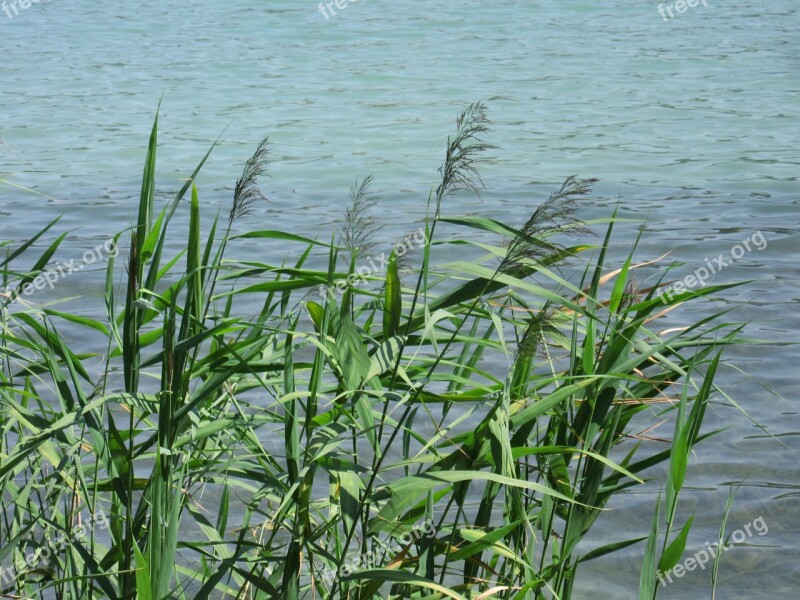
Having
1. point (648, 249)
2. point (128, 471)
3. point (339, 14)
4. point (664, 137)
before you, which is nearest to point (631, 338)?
point (128, 471)

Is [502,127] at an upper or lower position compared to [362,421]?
lower

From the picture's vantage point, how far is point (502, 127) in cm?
963

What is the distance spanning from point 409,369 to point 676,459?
1.97ft

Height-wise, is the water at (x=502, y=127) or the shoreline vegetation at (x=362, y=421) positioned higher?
the shoreline vegetation at (x=362, y=421)

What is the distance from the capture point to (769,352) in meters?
4.75

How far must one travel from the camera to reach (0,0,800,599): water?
416 cm

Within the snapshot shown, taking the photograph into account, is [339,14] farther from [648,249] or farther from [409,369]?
[409,369]

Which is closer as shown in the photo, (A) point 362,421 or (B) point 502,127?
(A) point 362,421

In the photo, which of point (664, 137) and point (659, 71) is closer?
point (664, 137)

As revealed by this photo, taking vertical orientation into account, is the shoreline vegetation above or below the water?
above

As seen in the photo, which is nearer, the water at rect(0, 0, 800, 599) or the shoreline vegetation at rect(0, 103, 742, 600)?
the shoreline vegetation at rect(0, 103, 742, 600)

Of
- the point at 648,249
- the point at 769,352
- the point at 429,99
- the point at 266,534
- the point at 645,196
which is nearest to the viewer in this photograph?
the point at 266,534

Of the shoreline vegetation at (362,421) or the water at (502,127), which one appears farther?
the water at (502,127)

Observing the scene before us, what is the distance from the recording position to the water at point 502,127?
13.6 feet
